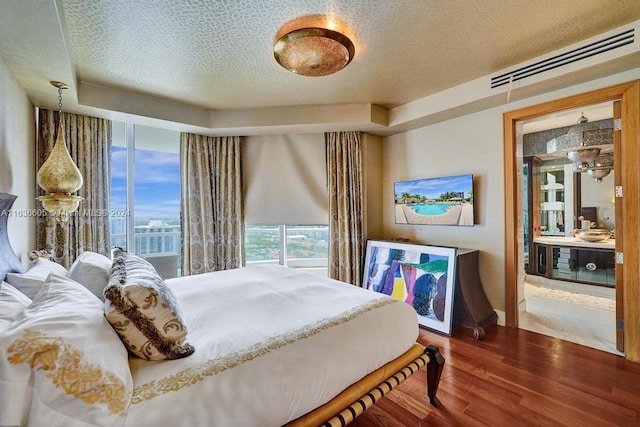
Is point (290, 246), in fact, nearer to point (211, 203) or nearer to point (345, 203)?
point (345, 203)

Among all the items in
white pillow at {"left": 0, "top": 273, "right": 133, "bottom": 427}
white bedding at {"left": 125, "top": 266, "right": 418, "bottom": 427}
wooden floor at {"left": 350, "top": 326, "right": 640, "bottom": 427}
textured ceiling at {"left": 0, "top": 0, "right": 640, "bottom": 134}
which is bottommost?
wooden floor at {"left": 350, "top": 326, "right": 640, "bottom": 427}

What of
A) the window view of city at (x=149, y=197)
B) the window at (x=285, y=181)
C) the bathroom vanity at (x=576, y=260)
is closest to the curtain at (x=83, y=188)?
the window view of city at (x=149, y=197)

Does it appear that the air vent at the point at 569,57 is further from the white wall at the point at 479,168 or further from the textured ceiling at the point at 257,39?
the white wall at the point at 479,168

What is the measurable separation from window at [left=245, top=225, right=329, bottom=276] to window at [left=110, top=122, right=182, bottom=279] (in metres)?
1.04

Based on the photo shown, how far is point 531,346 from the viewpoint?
8.55ft

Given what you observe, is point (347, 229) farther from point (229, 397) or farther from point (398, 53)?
point (229, 397)

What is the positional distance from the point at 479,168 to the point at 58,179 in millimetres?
4171

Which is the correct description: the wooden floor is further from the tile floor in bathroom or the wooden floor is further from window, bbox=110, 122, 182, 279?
window, bbox=110, 122, 182, 279

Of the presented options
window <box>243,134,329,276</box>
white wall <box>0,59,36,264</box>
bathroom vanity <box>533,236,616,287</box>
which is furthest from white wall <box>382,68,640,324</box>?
white wall <box>0,59,36,264</box>

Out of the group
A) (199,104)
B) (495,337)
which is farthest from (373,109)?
(495,337)

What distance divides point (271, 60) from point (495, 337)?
3413 mm

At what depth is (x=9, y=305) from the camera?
3.51 ft

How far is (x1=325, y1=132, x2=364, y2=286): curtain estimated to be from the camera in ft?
12.9

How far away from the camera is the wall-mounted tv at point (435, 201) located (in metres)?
3.26
